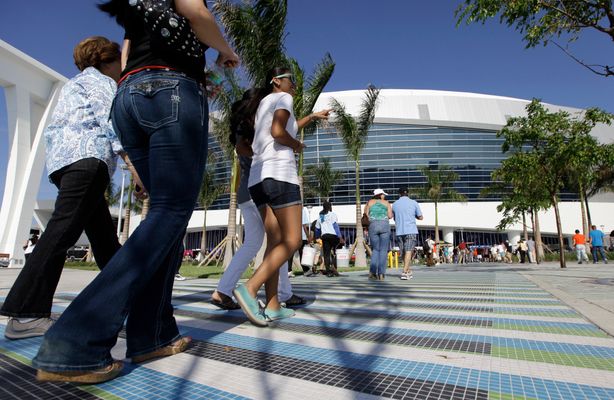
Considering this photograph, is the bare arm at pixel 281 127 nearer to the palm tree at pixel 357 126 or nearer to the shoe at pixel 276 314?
the shoe at pixel 276 314

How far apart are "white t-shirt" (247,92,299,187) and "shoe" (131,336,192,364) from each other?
129cm

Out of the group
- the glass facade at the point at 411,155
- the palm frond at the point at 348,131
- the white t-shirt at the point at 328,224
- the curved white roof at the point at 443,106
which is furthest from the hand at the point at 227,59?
the curved white roof at the point at 443,106

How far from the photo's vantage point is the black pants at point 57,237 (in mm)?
2000

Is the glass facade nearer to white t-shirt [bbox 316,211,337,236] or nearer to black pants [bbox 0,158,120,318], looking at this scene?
white t-shirt [bbox 316,211,337,236]

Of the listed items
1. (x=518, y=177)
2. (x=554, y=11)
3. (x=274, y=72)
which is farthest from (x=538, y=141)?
(x=274, y=72)

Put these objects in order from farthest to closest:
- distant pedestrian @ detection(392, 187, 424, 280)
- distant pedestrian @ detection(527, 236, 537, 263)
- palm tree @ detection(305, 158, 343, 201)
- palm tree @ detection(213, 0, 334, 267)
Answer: palm tree @ detection(305, 158, 343, 201)
distant pedestrian @ detection(527, 236, 537, 263)
palm tree @ detection(213, 0, 334, 267)
distant pedestrian @ detection(392, 187, 424, 280)

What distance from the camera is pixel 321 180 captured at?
113 ft

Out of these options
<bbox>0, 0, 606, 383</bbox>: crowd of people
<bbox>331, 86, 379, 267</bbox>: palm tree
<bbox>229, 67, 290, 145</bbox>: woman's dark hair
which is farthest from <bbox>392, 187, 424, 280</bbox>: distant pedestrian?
<bbox>331, 86, 379, 267</bbox>: palm tree

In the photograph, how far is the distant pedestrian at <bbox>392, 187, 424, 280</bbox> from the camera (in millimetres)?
7605

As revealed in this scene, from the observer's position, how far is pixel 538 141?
13.9 m

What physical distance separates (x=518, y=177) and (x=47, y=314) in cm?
1444

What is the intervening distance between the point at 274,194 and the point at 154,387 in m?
1.55

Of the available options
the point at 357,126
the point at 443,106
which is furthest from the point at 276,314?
the point at 443,106

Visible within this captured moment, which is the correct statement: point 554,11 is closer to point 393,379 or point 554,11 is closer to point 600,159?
point 600,159
